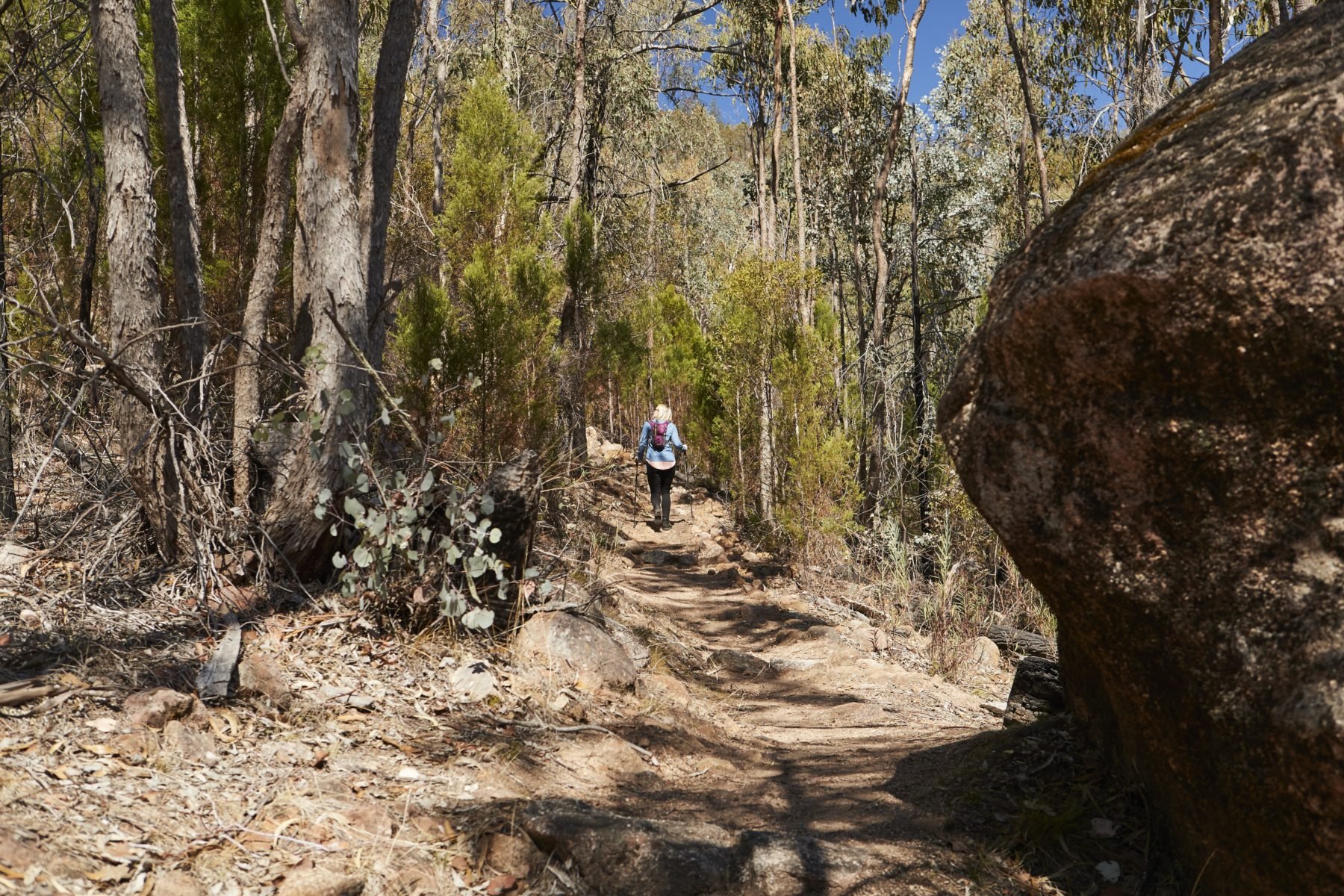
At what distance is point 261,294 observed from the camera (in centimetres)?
491

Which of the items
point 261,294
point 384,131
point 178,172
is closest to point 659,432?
point 384,131

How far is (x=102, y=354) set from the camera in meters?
3.76

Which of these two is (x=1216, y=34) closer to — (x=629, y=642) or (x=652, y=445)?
(x=629, y=642)

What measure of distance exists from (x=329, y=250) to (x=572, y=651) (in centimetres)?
227

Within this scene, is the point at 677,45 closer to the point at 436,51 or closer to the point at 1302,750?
the point at 436,51

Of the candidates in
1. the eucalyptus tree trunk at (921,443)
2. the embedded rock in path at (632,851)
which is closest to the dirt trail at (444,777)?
the embedded rock in path at (632,851)

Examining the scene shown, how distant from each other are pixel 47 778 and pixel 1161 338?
302 cm

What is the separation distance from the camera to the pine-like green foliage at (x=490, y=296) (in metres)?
8.10

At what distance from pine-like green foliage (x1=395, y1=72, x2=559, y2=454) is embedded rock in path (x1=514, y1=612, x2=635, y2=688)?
3.38 meters

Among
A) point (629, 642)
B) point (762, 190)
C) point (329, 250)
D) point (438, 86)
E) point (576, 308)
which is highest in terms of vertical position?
point (438, 86)

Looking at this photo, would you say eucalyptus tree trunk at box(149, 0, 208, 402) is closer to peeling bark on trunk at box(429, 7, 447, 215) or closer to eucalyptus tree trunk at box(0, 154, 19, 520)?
eucalyptus tree trunk at box(0, 154, 19, 520)

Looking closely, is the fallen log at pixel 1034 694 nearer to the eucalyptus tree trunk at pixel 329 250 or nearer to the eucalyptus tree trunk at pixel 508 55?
the eucalyptus tree trunk at pixel 329 250

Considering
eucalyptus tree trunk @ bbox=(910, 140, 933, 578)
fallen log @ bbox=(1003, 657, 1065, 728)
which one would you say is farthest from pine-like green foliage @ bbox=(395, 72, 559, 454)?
fallen log @ bbox=(1003, 657, 1065, 728)

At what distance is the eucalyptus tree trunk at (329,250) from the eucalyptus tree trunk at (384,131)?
82cm
